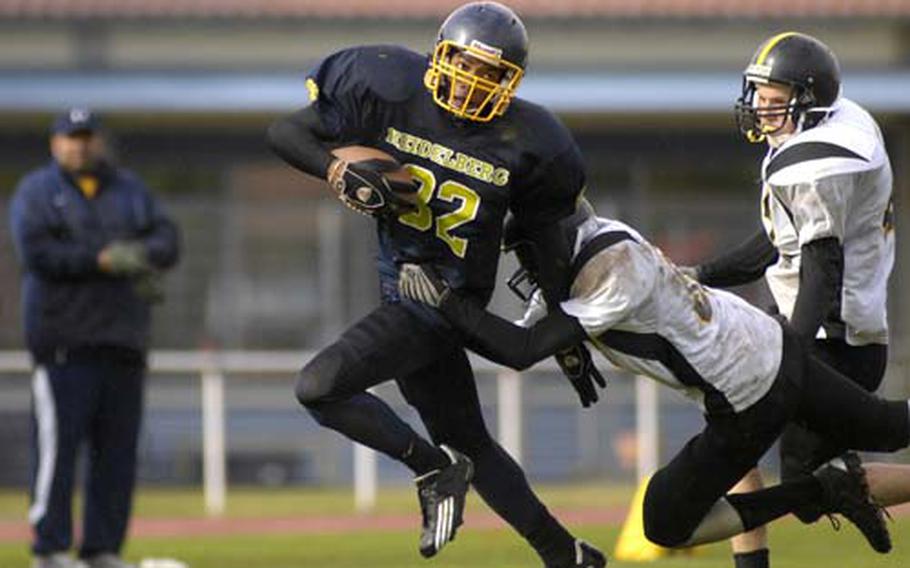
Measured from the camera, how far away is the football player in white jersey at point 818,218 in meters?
6.82

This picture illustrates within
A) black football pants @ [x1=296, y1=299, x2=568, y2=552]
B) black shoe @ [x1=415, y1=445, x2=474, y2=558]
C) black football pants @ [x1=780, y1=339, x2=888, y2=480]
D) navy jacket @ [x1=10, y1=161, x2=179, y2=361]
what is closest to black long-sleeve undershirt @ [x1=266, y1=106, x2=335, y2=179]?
black football pants @ [x1=296, y1=299, x2=568, y2=552]

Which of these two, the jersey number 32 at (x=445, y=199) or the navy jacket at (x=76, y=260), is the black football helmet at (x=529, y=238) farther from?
the navy jacket at (x=76, y=260)

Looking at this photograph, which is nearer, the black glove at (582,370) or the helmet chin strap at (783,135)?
the black glove at (582,370)

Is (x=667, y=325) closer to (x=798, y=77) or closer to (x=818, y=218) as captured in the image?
(x=818, y=218)

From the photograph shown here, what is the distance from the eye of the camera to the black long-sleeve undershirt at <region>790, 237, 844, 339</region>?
6.76 metres

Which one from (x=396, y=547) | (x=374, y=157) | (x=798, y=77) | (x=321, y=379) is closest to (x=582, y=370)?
(x=321, y=379)

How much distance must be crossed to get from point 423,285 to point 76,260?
3227 millimetres

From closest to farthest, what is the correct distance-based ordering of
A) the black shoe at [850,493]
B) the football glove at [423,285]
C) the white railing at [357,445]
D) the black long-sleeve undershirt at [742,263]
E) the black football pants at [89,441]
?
the football glove at [423,285] → the black shoe at [850,493] → the black long-sleeve undershirt at [742,263] → the black football pants at [89,441] → the white railing at [357,445]

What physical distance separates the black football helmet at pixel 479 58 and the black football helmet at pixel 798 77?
89cm

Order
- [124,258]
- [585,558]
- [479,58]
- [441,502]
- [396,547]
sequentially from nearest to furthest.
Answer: [479,58]
[441,502]
[585,558]
[124,258]
[396,547]

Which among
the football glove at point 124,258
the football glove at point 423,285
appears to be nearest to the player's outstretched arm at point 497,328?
the football glove at point 423,285

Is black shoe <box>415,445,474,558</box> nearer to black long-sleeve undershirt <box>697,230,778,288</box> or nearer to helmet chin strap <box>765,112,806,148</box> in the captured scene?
black long-sleeve undershirt <box>697,230,778,288</box>

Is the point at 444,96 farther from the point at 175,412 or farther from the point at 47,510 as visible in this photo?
the point at 175,412

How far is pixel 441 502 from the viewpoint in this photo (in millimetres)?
6809
